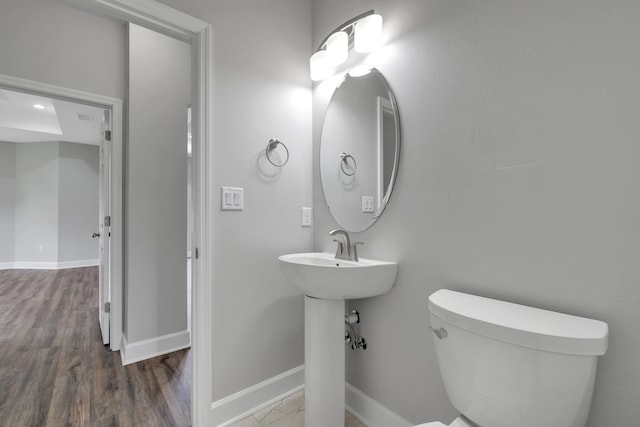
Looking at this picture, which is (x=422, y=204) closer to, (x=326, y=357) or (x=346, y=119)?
(x=346, y=119)

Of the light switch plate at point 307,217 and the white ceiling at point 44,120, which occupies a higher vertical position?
the white ceiling at point 44,120

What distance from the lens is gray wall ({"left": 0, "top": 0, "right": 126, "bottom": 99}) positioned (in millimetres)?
1884

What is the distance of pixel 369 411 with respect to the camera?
146cm

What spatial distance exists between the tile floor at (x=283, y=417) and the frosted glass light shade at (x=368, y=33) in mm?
1854

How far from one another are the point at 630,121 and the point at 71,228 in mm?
7057

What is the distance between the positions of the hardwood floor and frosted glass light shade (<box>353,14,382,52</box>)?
2.07 m

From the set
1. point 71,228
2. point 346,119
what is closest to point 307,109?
point 346,119

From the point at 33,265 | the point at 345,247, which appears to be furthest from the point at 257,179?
the point at 33,265

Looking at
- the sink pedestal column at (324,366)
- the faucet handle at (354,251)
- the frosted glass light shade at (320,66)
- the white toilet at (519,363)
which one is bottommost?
the sink pedestal column at (324,366)

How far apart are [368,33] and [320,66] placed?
1.07ft

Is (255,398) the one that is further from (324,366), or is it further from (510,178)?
(510,178)

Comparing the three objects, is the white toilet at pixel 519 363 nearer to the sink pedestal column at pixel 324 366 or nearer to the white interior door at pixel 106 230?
the sink pedestal column at pixel 324 366

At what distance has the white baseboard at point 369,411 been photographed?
52.7 inches

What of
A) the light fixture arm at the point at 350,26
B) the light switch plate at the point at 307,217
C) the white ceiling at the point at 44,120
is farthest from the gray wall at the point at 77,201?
the light fixture arm at the point at 350,26
